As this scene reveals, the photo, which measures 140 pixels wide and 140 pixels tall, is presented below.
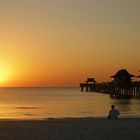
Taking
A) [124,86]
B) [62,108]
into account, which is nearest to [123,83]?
[124,86]

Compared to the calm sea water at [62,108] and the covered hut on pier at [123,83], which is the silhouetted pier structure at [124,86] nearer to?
the covered hut on pier at [123,83]

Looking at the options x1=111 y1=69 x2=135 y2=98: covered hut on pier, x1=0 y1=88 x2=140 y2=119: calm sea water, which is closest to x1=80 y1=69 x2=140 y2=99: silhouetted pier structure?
x1=111 y1=69 x2=135 y2=98: covered hut on pier

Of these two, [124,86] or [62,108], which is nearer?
[62,108]

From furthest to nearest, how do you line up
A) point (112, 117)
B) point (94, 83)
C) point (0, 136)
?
point (94, 83) → point (112, 117) → point (0, 136)

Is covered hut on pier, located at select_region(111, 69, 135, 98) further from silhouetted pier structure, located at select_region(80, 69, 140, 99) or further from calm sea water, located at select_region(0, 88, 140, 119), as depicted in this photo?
calm sea water, located at select_region(0, 88, 140, 119)

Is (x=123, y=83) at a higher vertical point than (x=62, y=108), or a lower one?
higher

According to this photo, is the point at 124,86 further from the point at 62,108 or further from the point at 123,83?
the point at 62,108

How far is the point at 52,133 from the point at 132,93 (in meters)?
74.6

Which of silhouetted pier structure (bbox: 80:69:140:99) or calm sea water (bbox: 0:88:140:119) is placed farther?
silhouetted pier structure (bbox: 80:69:140:99)

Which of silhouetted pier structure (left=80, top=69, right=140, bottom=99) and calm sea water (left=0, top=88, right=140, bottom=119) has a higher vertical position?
silhouetted pier structure (left=80, top=69, right=140, bottom=99)

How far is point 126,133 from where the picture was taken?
16.5 m

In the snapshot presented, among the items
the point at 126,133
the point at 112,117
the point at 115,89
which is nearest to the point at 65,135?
the point at 126,133

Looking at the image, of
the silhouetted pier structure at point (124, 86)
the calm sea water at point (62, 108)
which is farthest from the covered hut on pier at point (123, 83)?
the calm sea water at point (62, 108)

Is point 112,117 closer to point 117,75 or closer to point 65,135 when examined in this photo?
point 65,135
